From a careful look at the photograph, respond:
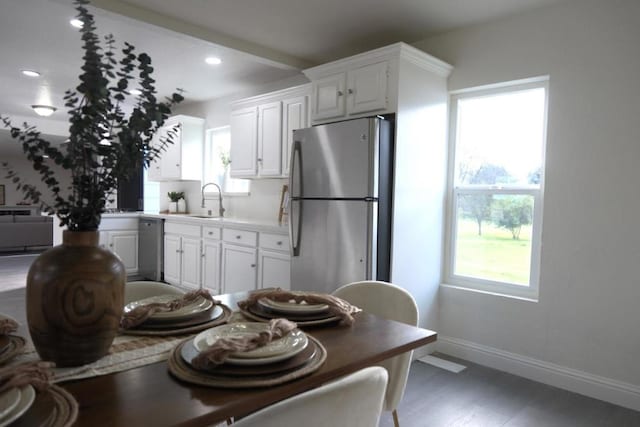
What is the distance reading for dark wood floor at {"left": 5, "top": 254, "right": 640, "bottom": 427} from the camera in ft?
7.39

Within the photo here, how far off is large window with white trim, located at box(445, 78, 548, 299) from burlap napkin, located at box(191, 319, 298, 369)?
2.45 m

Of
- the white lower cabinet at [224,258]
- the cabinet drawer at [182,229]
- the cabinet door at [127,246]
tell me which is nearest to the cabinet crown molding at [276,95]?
the white lower cabinet at [224,258]

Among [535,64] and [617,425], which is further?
[535,64]

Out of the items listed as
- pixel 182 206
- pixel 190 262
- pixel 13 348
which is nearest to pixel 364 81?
pixel 13 348

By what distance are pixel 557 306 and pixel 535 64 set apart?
1623 millimetres

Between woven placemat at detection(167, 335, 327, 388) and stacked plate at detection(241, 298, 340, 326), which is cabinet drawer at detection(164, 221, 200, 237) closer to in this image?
stacked plate at detection(241, 298, 340, 326)

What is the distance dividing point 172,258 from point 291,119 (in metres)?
2.39

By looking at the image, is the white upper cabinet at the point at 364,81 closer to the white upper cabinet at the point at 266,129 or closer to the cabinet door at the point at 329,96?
the cabinet door at the point at 329,96

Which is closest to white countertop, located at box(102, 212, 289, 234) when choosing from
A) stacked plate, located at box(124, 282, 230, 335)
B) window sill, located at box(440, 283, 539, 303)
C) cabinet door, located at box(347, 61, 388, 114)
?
cabinet door, located at box(347, 61, 388, 114)

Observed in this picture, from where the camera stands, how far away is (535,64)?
2.82m

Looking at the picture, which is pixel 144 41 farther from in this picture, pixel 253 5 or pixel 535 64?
pixel 535 64

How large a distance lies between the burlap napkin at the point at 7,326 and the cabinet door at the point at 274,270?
2384mm

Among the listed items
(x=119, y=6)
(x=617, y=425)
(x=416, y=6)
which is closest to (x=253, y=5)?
(x=119, y=6)

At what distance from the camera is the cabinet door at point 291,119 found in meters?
3.83
